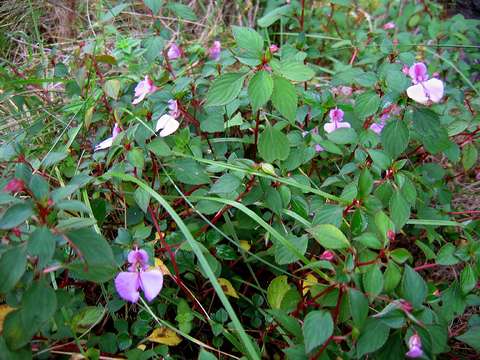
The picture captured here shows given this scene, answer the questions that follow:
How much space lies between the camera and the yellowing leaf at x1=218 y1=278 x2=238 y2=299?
103 cm

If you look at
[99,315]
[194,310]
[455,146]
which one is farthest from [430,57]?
[99,315]

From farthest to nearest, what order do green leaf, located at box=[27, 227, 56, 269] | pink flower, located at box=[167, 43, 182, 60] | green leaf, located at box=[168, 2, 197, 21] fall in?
pink flower, located at box=[167, 43, 182, 60]
green leaf, located at box=[168, 2, 197, 21]
green leaf, located at box=[27, 227, 56, 269]

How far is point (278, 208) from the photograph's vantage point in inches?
37.8

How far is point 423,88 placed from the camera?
0.97 m

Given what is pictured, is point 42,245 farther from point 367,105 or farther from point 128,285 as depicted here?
point 367,105

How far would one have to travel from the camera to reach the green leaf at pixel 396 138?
3.08 feet

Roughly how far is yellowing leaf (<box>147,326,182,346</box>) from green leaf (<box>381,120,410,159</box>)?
0.59 meters

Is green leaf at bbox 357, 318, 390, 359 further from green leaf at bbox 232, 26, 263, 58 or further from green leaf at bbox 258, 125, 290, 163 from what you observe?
green leaf at bbox 232, 26, 263, 58

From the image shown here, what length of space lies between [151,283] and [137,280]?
0.03 metres

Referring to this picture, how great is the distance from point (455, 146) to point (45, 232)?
962mm

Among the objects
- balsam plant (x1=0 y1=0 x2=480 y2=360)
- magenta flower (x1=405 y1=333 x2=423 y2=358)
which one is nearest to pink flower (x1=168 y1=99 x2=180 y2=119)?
balsam plant (x1=0 y1=0 x2=480 y2=360)

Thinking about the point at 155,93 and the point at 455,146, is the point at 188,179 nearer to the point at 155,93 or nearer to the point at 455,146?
the point at 155,93

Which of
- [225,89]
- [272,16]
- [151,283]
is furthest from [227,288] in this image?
[272,16]

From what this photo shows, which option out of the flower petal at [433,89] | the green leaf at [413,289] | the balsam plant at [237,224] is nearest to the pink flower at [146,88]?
the balsam plant at [237,224]
